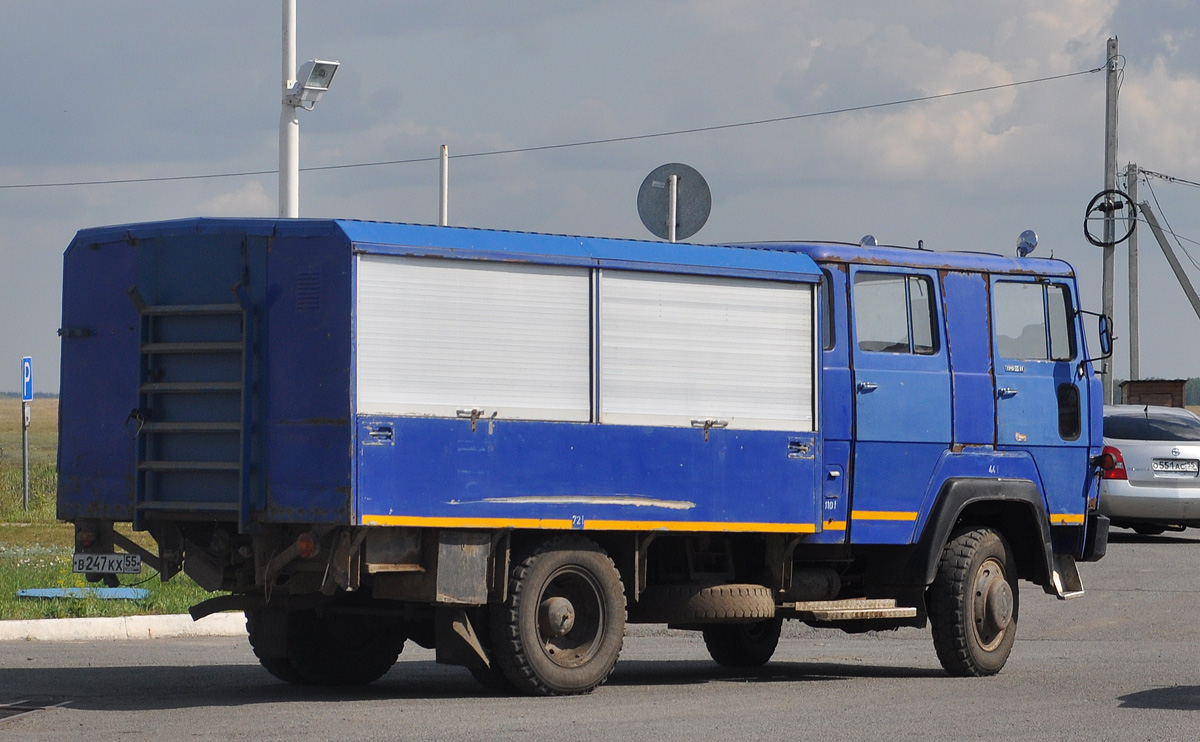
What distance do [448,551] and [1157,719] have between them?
3799 mm

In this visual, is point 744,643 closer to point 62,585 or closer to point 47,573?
point 62,585

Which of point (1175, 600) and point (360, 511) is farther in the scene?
point (1175, 600)

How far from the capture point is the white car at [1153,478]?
74.0 ft

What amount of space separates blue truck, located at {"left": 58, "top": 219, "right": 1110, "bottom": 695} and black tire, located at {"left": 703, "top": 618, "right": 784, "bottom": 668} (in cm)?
105

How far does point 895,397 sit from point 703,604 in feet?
6.16

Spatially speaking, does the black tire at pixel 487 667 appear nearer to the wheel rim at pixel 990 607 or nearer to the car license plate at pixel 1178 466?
the wheel rim at pixel 990 607

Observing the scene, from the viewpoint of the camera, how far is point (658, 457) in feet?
33.7

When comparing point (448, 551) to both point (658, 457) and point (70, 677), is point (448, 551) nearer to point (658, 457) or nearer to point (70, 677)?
point (658, 457)

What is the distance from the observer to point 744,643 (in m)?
12.7

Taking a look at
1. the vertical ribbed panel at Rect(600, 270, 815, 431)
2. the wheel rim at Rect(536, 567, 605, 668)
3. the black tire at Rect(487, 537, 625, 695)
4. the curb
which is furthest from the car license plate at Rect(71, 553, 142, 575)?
the curb

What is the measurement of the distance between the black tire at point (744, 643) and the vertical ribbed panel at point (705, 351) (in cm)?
224

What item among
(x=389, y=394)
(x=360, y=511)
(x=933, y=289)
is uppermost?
(x=933, y=289)

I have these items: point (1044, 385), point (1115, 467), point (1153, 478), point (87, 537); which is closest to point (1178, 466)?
point (1153, 478)

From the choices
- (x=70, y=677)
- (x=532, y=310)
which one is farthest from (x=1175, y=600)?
(x=70, y=677)
